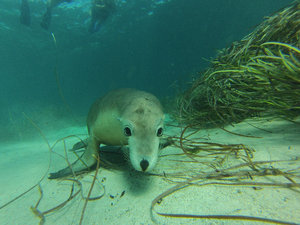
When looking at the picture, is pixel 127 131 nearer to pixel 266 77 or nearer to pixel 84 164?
pixel 84 164

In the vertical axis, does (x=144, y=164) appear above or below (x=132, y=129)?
below

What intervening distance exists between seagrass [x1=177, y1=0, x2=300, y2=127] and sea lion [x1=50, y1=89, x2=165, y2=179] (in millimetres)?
1121

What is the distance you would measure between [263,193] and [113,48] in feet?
127

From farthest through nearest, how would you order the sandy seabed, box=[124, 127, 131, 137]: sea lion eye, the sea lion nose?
box=[124, 127, 131, 137]: sea lion eye < the sea lion nose < the sandy seabed

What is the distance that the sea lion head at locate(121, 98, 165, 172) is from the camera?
1.29m

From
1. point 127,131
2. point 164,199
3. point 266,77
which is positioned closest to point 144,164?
point 164,199

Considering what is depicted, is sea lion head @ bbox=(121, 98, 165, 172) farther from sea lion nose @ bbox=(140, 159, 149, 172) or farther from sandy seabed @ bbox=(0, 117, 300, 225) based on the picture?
sandy seabed @ bbox=(0, 117, 300, 225)

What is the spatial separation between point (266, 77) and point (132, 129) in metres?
1.64

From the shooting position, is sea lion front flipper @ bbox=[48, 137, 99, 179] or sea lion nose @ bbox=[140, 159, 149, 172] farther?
sea lion front flipper @ bbox=[48, 137, 99, 179]

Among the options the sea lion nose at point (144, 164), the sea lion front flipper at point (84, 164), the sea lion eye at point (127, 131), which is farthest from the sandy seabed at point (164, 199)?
the sea lion eye at point (127, 131)

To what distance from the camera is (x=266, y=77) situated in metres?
1.81

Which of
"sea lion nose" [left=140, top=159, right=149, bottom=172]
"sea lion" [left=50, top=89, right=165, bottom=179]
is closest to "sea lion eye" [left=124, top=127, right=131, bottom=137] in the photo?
"sea lion" [left=50, top=89, right=165, bottom=179]

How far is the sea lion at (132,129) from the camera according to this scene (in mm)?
1341

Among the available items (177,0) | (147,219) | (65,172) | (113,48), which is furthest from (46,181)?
(113,48)
